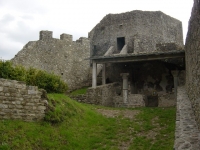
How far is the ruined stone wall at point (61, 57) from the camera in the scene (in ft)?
65.5

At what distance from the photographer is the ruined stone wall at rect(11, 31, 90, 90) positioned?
20.0 metres

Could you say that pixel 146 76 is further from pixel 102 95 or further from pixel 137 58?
pixel 102 95

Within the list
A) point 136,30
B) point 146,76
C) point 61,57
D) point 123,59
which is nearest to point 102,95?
point 123,59

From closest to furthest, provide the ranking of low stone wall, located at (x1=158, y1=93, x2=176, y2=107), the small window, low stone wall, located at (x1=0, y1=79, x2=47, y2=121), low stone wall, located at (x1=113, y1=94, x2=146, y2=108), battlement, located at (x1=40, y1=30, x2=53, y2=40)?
low stone wall, located at (x1=0, y1=79, x2=47, y2=121), low stone wall, located at (x1=113, y1=94, x2=146, y2=108), low stone wall, located at (x1=158, y1=93, x2=176, y2=107), battlement, located at (x1=40, y1=30, x2=53, y2=40), the small window

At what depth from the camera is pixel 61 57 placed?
22.0 m

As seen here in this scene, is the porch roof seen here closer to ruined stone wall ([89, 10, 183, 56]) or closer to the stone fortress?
the stone fortress

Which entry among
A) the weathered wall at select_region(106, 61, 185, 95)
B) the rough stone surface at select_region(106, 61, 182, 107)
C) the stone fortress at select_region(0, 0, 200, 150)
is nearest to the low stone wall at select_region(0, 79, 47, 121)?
the stone fortress at select_region(0, 0, 200, 150)

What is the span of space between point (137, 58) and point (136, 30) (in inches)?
307

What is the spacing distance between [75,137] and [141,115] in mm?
5309

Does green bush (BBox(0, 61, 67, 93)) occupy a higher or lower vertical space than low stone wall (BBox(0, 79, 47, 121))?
higher

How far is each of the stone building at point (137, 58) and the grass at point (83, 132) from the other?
6435 mm

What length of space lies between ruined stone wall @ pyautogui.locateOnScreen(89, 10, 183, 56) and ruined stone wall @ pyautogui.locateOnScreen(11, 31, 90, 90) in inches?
116

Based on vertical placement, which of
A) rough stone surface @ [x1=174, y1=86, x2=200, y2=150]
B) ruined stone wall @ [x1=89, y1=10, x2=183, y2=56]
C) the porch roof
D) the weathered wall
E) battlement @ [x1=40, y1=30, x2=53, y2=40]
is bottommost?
rough stone surface @ [x1=174, y1=86, x2=200, y2=150]

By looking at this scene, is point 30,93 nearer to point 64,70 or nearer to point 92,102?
point 92,102
